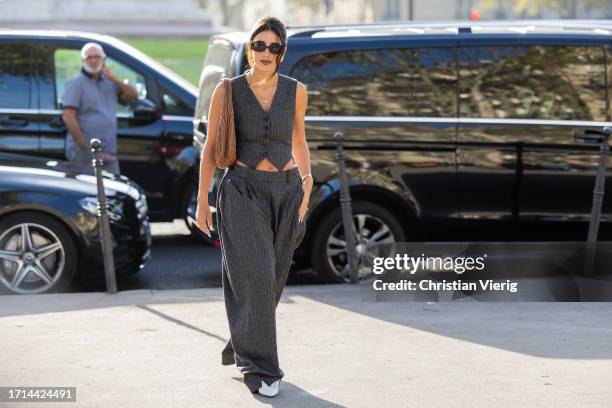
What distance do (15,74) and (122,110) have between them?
0.99 meters

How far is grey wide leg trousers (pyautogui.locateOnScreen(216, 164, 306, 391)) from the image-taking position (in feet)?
20.5

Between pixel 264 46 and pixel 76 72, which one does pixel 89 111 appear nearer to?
pixel 76 72

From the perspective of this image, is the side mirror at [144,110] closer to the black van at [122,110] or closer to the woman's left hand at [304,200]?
the black van at [122,110]

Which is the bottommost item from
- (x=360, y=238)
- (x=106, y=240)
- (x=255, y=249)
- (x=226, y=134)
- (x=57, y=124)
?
(x=360, y=238)

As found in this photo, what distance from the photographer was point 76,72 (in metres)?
12.1

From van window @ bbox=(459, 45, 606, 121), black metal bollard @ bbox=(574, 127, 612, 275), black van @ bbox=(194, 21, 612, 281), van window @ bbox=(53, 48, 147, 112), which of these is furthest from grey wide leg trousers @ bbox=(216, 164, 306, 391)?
van window @ bbox=(53, 48, 147, 112)

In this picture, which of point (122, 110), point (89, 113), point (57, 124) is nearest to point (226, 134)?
point (89, 113)

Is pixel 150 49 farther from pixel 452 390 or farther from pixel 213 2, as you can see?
pixel 213 2

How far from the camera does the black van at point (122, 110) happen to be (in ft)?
39.4

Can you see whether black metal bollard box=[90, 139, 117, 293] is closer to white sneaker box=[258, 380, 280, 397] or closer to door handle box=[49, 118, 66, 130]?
door handle box=[49, 118, 66, 130]

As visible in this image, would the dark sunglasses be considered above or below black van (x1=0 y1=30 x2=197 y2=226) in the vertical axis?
above

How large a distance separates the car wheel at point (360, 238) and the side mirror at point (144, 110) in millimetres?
3035

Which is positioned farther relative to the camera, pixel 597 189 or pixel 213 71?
pixel 213 71

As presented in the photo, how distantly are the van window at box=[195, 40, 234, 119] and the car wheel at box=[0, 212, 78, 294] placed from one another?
1497 mm
